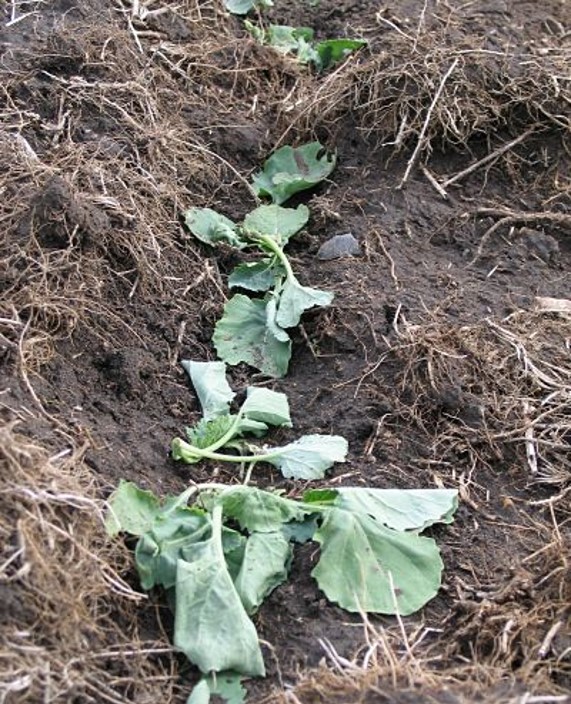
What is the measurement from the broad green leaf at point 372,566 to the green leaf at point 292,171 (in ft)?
5.34

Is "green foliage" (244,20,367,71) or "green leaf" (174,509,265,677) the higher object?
"green foliage" (244,20,367,71)

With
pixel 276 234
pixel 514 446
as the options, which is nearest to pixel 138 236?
pixel 276 234

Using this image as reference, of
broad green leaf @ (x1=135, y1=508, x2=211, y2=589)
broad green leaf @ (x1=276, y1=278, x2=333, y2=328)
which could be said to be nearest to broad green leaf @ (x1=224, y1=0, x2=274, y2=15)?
broad green leaf @ (x1=276, y1=278, x2=333, y2=328)

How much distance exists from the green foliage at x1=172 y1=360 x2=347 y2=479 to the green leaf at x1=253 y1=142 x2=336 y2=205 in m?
1.04

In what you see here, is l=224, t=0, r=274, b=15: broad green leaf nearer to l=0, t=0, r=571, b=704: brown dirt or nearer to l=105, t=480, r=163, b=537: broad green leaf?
l=0, t=0, r=571, b=704: brown dirt

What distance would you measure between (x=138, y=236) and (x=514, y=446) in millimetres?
1299

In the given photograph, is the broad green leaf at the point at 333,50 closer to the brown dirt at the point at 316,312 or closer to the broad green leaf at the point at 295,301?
the brown dirt at the point at 316,312

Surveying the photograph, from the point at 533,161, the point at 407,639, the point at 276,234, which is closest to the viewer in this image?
the point at 407,639

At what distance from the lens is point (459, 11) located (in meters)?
5.06

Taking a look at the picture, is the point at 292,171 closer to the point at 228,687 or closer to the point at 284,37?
the point at 284,37

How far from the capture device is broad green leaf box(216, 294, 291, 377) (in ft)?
12.1

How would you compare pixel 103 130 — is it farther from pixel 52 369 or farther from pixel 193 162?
pixel 52 369

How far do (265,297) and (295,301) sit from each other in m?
0.12

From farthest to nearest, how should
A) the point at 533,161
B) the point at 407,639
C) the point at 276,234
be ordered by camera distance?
the point at 533,161
the point at 276,234
the point at 407,639
